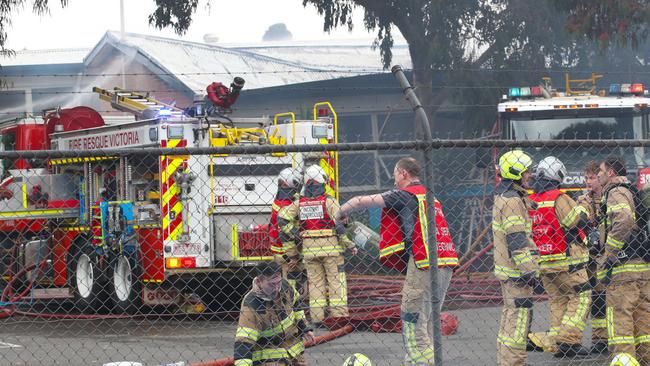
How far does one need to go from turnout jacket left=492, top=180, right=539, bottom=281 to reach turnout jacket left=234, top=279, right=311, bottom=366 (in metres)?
1.80

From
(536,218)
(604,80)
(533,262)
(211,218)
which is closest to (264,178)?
(211,218)

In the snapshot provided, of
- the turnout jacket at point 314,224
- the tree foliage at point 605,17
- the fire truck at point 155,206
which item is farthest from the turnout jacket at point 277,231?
the tree foliage at point 605,17

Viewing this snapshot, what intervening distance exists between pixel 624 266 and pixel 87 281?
24.5ft

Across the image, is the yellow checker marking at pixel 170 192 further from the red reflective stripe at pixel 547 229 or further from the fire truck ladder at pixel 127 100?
the red reflective stripe at pixel 547 229

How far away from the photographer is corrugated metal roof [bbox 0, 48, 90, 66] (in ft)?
105

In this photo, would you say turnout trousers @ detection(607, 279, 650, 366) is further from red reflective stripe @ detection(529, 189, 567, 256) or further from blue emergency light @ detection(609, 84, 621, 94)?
blue emergency light @ detection(609, 84, 621, 94)

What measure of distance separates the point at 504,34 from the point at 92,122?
35.9ft

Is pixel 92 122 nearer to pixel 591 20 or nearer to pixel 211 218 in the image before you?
pixel 211 218

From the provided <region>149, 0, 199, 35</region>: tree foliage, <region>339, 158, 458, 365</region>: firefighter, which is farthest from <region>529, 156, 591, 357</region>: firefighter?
<region>149, 0, 199, 35</region>: tree foliage

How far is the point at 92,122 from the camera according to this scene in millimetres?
15086

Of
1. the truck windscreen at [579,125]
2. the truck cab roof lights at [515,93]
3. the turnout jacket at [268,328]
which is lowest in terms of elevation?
the turnout jacket at [268,328]

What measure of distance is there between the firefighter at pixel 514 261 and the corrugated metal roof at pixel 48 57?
24441 mm

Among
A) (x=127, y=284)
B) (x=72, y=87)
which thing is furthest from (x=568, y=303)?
(x=72, y=87)

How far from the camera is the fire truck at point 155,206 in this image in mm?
12719
